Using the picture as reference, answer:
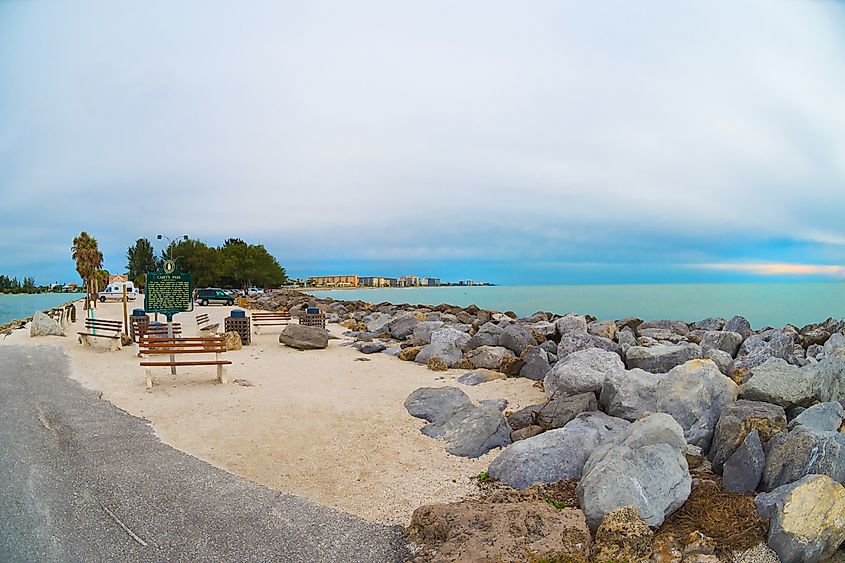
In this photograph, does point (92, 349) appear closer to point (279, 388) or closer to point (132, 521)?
point (279, 388)

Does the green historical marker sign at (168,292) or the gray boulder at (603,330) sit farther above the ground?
the green historical marker sign at (168,292)

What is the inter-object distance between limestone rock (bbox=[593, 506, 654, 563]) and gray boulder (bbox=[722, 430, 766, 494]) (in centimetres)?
141

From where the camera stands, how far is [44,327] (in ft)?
61.4

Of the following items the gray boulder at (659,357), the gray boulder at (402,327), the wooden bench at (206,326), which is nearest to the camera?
the gray boulder at (659,357)

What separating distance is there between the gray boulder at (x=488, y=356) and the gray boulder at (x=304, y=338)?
4.88 metres

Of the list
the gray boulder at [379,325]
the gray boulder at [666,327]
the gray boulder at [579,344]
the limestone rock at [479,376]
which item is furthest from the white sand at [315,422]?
the gray boulder at [666,327]

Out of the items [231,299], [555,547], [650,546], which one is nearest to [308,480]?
[555,547]

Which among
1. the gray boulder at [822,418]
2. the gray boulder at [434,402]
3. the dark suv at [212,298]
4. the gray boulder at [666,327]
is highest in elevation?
the dark suv at [212,298]

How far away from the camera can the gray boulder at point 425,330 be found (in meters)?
17.2

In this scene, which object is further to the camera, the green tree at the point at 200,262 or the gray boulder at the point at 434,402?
the green tree at the point at 200,262

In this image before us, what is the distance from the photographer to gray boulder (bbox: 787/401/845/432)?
5871 millimetres

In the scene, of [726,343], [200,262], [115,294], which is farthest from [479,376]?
[200,262]

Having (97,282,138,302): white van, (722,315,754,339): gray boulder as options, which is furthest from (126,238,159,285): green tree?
(722,315,754,339): gray boulder

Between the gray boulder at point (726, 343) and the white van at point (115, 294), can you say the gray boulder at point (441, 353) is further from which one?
the white van at point (115, 294)
